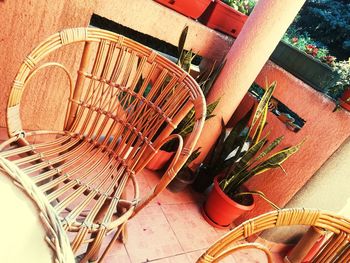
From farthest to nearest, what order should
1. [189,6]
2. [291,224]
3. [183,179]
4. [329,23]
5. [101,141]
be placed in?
[329,23] → [183,179] → [189,6] → [101,141] → [291,224]

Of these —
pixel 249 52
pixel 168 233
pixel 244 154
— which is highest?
pixel 249 52

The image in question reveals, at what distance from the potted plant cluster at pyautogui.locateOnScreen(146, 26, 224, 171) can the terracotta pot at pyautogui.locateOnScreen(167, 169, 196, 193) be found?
155 millimetres

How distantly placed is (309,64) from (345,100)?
40 centimetres

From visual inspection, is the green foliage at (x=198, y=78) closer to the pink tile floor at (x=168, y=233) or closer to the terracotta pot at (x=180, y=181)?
the terracotta pot at (x=180, y=181)

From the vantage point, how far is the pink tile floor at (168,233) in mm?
1582

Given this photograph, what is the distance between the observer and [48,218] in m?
0.54

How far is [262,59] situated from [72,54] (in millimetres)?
1242

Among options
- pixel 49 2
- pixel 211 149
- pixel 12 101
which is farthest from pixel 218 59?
pixel 12 101

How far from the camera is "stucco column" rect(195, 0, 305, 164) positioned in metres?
1.69

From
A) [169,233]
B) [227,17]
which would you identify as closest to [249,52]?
[227,17]

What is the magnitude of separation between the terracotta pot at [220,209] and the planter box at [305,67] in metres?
0.96

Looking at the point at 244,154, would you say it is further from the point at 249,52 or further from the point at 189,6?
the point at 189,6

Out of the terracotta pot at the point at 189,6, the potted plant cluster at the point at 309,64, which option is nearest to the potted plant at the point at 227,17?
the terracotta pot at the point at 189,6

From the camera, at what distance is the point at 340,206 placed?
188 cm
